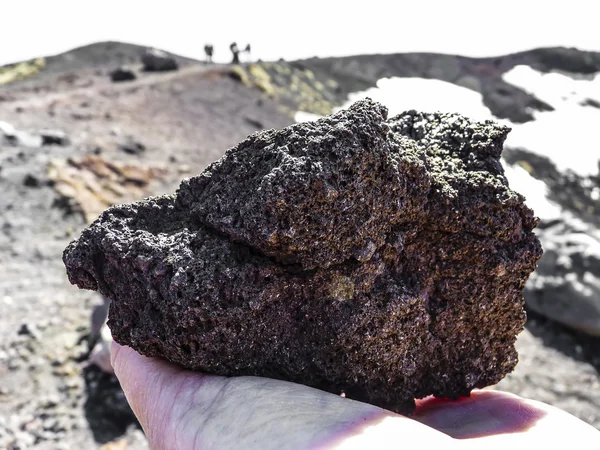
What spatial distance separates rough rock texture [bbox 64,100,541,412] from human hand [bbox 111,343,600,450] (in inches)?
6.3

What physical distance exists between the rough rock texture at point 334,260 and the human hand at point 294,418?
0.53ft

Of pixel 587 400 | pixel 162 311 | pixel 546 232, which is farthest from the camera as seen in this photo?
pixel 546 232

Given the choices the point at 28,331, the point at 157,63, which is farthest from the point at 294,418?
the point at 157,63

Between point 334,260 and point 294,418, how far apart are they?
0.73 metres

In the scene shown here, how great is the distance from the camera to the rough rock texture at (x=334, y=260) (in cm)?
222

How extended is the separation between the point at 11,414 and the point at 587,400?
6401 mm

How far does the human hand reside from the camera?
1.90 m

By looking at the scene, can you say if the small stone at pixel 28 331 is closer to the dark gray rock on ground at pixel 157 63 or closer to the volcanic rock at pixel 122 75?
the volcanic rock at pixel 122 75

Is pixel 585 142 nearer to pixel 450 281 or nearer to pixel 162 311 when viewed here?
pixel 450 281

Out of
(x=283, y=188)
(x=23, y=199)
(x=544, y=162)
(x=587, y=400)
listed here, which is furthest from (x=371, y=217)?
(x=544, y=162)

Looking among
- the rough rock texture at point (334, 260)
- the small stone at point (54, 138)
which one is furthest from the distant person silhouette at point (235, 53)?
the rough rock texture at point (334, 260)

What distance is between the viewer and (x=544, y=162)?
8.67 m

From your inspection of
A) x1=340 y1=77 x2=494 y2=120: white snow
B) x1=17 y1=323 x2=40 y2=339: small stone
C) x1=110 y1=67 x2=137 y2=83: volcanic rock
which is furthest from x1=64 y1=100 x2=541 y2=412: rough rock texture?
x1=110 y1=67 x2=137 y2=83: volcanic rock

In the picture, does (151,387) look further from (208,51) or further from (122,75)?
(208,51)
